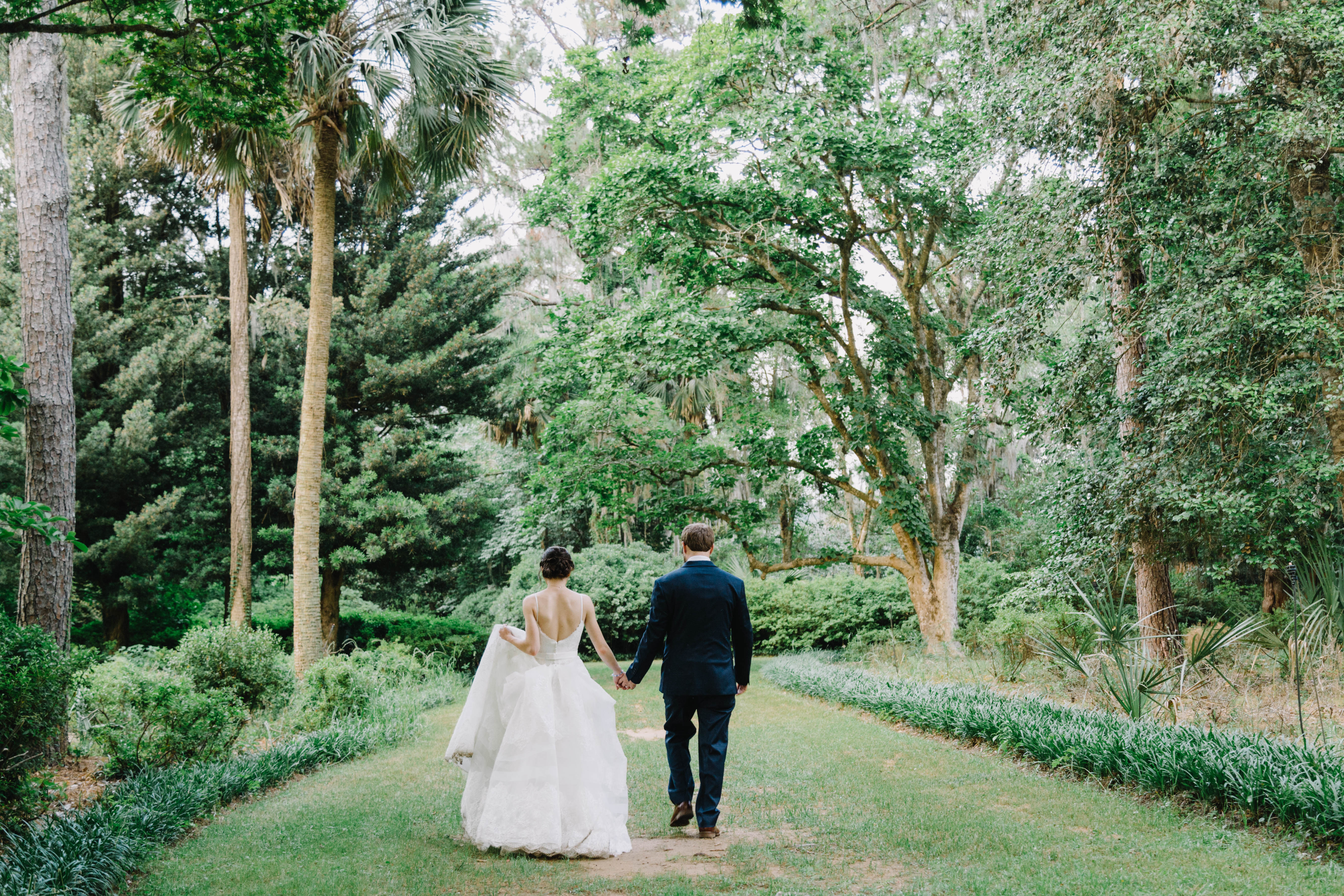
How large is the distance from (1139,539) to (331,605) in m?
15.2

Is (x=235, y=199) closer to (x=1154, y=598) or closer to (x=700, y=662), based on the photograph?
(x=700, y=662)

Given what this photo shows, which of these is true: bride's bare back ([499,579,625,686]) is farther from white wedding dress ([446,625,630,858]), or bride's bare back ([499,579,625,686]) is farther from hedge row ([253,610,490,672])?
hedge row ([253,610,490,672])

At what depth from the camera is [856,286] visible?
52.4 ft

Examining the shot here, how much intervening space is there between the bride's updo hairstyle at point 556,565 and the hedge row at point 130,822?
8.80 ft

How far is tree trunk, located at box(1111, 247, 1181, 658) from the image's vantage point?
34.1 feet

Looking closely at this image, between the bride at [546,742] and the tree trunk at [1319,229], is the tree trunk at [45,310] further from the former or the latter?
the tree trunk at [1319,229]

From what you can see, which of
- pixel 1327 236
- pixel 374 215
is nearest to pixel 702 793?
pixel 1327 236

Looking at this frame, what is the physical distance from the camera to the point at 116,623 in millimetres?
17250

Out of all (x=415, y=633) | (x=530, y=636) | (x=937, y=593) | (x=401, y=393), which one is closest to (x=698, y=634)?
(x=530, y=636)

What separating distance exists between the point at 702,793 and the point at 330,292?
1001 cm

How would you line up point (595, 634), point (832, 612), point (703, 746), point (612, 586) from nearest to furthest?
point (703, 746) → point (595, 634) → point (832, 612) → point (612, 586)

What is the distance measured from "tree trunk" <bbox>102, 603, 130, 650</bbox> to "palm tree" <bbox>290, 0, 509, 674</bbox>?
688cm

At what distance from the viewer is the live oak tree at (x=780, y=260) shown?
1379 centimetres

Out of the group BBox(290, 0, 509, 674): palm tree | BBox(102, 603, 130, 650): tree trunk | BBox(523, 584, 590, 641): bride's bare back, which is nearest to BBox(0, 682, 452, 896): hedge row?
BBox(523, 584, 590, 641): bride's bare back
